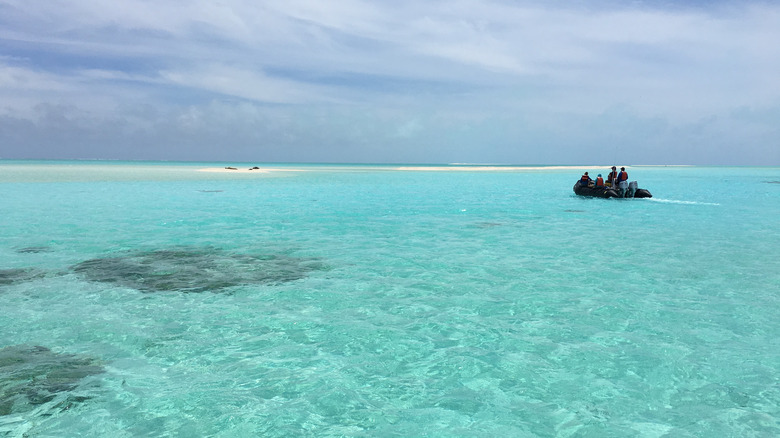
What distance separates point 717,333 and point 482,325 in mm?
3916

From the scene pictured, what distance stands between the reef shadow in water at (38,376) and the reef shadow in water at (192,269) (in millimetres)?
3716

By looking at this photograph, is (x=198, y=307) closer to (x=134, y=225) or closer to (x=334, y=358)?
(x=334, y=358)

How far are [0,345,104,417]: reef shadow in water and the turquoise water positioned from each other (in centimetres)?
3

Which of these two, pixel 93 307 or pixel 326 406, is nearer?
pixel 326 406

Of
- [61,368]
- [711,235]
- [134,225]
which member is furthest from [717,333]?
[134,225]

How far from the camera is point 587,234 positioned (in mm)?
19734

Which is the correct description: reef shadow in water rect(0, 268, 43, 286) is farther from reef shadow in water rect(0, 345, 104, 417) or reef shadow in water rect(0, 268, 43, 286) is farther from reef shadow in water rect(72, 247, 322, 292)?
reef shadow in water rect(0, 345, 104, 417)

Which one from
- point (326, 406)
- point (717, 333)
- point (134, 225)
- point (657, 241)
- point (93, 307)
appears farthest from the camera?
point (134, 225)

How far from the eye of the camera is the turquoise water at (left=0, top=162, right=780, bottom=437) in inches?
231

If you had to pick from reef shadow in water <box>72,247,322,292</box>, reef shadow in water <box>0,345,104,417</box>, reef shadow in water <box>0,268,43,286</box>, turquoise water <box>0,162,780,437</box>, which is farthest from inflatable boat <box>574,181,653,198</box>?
reef shadow in water <box>0,345,104,417</box>

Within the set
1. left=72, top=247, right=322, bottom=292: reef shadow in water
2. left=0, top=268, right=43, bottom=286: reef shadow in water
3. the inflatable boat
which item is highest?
the inflatable boat

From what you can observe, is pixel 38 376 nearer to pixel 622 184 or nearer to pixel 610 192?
pixel 610 192

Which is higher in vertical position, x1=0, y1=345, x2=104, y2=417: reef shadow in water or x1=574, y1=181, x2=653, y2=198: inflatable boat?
x1=574, y1=181, x2=653, y2=198: inflatable boat

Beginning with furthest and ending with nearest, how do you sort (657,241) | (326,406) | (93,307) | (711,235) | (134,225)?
1. (134,225)
2. (711,235)
3. (657,241)
4. (93,307)
5. (326,406)
